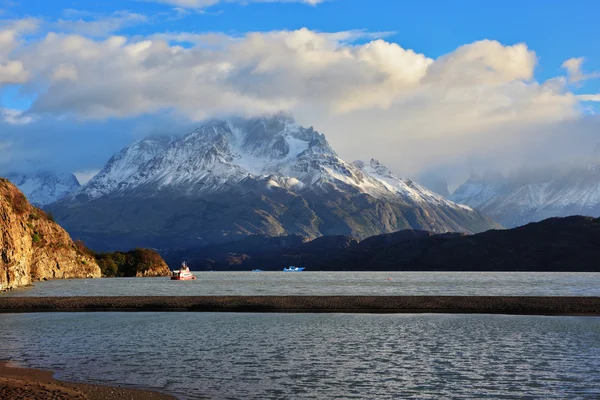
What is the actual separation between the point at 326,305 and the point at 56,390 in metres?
75.8

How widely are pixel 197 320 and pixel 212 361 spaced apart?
128 feet

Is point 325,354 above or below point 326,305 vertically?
below

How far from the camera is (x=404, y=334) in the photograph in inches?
3125

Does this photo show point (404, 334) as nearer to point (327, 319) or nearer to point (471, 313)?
point (327, 319)

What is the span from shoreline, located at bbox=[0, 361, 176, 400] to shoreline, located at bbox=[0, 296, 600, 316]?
64.6m

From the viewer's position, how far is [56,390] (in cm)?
4506

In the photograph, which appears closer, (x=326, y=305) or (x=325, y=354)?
(x=325, y=354)

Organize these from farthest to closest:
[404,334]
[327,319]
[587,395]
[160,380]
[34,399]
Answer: [327,319]
[404,334]
[160,380]
[587,395]
[34,399]

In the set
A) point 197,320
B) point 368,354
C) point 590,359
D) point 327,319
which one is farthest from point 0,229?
point 590,359

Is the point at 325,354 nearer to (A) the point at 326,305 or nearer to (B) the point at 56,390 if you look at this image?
(B) the point at 56,390

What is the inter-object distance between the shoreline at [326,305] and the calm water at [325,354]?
34.1ft

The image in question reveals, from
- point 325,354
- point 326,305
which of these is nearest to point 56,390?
point 325,354

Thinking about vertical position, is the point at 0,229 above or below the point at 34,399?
above

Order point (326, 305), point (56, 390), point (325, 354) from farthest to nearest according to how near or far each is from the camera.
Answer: point (326, 305), point (325, 354), point (56, 390)
